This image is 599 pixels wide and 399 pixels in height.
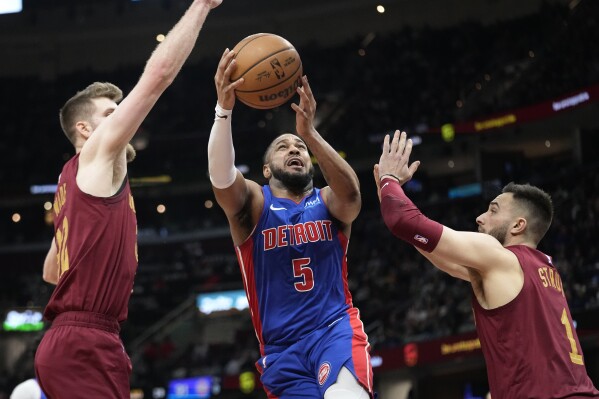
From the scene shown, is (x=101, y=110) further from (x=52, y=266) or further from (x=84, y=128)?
(x=52, y=266)

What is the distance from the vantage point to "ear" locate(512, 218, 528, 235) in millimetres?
4801

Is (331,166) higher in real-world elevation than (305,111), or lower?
lower

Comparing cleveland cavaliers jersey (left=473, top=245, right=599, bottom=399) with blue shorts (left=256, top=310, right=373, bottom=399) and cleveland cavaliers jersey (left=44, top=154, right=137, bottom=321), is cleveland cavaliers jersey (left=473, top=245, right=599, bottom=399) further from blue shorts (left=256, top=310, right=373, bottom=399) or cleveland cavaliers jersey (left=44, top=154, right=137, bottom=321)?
cleveland cavaliers jersey (left=44, top=154, right=137, bottom=321)

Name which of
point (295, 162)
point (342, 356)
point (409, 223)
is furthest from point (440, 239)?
point (295, 162)

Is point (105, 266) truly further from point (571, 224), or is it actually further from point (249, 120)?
point (249, 120)

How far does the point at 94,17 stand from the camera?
1202 inches

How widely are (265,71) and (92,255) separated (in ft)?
5.73

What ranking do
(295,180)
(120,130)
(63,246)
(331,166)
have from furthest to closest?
(295,180)
(331,166)
(63,246)
(120,130)

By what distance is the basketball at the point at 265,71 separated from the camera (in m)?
4.98

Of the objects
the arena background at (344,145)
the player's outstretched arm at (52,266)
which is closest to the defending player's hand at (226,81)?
the player's outstretched arm at (52,266)

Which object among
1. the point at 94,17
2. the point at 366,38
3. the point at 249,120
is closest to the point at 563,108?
the point at 366,38

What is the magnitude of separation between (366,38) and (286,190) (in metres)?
25.0

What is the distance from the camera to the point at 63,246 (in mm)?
3955

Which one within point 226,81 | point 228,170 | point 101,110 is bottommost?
point 228,170
